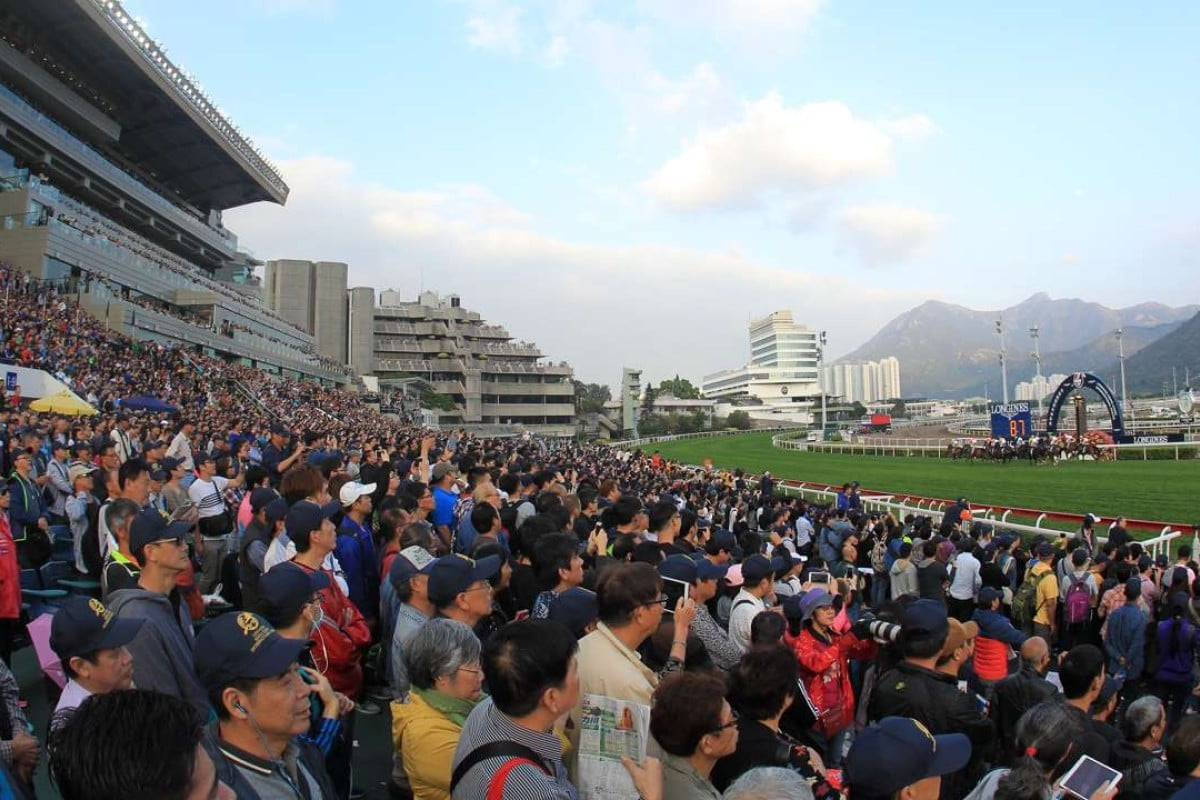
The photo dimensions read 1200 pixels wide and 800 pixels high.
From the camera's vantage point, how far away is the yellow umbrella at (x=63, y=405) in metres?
16.7

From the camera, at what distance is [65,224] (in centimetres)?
3222

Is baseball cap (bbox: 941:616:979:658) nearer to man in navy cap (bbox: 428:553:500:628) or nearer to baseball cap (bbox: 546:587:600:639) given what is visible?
baseball cap (bbox: 546:587:600:639)

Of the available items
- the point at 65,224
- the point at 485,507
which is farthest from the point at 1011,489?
the point at 65,224

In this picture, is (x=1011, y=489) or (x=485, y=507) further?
(x=1011, y=489)

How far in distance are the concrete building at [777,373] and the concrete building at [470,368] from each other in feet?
212

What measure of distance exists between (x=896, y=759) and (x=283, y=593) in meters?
2.45

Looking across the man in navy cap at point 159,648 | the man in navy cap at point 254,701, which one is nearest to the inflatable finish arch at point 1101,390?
the man in navy cap at point 159,648

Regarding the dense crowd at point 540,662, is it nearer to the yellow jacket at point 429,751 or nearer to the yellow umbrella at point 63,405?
the yellow jacket at point 429,751

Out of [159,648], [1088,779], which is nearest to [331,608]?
[159,648]

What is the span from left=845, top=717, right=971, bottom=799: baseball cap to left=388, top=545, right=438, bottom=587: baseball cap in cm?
228

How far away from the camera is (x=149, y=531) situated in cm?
366

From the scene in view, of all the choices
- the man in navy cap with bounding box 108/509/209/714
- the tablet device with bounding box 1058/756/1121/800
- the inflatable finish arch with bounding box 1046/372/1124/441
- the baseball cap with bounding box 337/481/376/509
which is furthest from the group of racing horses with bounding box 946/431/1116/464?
the man in navy cap with bounding box 108/509/209/714

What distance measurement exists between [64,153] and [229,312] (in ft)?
36.6

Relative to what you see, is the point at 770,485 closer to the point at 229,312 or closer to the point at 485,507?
the point at 485,507
